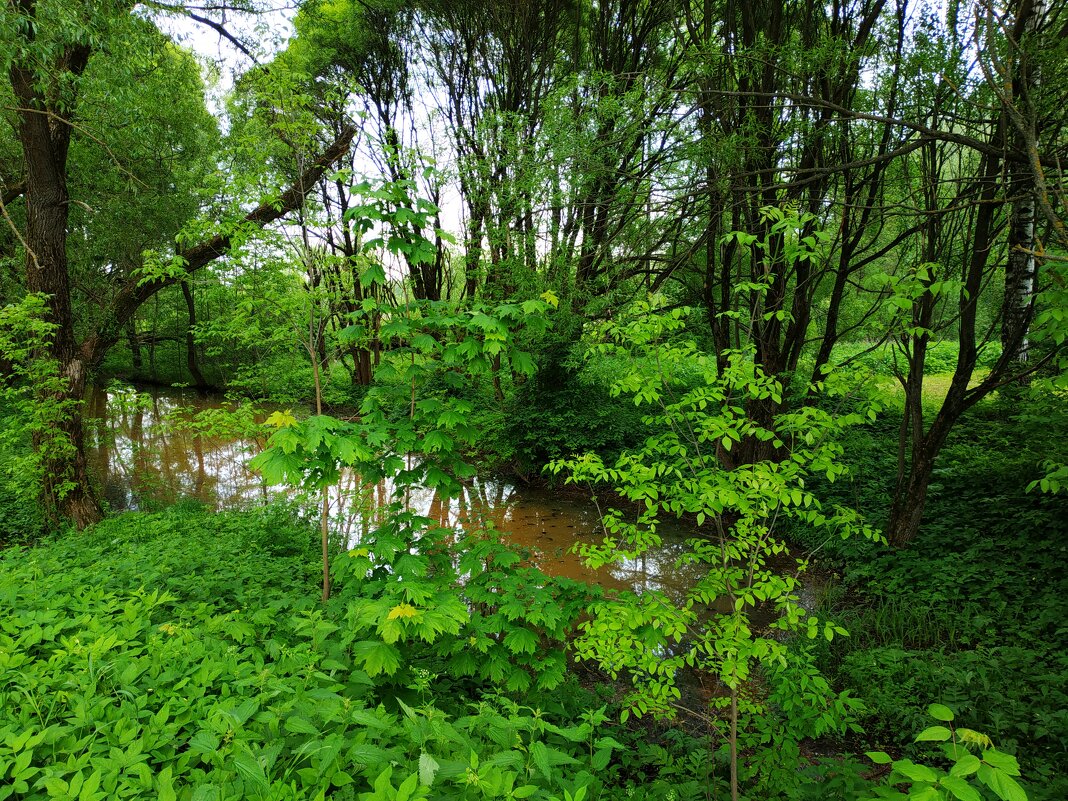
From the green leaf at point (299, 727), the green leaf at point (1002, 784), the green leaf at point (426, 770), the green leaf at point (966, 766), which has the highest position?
the green leaf at point (966, 766)

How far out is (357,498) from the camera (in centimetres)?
670

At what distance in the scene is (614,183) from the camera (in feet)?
25.0

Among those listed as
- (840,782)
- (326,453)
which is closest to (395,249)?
(326,453)

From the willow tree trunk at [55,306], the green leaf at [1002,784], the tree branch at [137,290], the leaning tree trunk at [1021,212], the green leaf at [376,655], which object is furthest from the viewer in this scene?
the willow tree trunk at [55,306]

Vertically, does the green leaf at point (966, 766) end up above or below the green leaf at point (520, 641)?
above

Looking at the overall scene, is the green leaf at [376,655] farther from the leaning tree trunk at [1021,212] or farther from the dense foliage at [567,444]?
the leaning tree trunk at [1021,212]

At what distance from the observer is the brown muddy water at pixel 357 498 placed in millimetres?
6922

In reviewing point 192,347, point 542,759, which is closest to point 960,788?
point 542,759

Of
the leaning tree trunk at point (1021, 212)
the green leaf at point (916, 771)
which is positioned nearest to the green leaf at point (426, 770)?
the green leaf at point (916, 771)

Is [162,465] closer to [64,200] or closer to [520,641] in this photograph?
[64,200]

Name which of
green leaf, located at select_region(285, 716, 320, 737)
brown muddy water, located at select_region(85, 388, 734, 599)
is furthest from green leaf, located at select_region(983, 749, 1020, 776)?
brown muddy water, located at select_region(85, 388, 734, 599)

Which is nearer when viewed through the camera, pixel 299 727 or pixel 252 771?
pixel 252 771

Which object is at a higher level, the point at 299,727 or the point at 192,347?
the point at 192,347

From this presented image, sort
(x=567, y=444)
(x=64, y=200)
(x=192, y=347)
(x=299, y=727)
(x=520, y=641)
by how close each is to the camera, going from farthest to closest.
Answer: (x=192, y=347) < (x=567, y=444) < (x=64, y=200) < (x=520, y=641) < (x=299, y=727)
